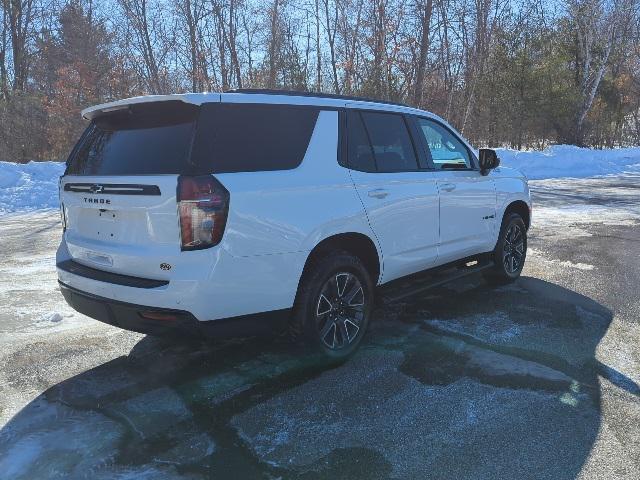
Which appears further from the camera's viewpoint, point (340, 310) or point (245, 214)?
point (340, 310)

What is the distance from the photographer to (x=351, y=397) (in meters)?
3.54

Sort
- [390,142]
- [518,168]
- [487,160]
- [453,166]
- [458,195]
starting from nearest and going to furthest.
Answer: [390,142], [458,195], [453,166], [487,160], [518,168]

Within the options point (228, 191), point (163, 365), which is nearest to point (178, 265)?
point (228, 191)

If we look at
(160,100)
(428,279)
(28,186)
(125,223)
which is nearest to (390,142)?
(428,279)

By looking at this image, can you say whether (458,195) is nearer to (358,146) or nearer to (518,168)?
(358,146)

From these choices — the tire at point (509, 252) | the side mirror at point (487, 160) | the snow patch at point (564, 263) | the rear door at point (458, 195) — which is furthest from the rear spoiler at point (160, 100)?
the snow patch at point (564, 263)

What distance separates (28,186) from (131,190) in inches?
481

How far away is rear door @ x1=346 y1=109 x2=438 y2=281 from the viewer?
4.17m

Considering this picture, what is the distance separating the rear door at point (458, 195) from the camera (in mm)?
4977

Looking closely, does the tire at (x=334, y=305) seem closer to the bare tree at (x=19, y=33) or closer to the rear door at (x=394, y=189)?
the rear door at (x=394, y=189)

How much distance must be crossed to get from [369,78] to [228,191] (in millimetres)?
23127

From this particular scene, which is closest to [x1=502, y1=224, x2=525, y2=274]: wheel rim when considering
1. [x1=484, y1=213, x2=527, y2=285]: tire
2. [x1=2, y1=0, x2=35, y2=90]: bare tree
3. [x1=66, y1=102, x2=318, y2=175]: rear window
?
[x1=484, y1=213, x2=527, y2=285]: tire

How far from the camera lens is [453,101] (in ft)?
92.3

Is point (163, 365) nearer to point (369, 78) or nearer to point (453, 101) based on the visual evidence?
point (369, 78)
